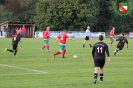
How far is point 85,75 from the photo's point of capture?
18.0 m

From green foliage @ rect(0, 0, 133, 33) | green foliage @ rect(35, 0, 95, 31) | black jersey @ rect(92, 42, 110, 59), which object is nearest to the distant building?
green foliage @ rect(35, 0, 95, 31)

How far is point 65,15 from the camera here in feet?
283

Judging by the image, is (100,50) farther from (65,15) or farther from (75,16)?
(75,16)

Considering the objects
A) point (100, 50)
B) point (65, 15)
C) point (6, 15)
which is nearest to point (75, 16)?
point (65, 15)

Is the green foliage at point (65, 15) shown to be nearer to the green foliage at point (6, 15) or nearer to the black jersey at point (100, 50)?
the green foliage at point (6, 15)

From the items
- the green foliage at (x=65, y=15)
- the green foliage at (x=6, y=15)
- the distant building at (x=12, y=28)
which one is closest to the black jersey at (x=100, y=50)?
the distant building at (x=12, y=28)

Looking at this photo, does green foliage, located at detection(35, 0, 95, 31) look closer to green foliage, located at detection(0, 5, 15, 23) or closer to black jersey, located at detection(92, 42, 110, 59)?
green foliage, located at detection(0, 5, 15, 23)

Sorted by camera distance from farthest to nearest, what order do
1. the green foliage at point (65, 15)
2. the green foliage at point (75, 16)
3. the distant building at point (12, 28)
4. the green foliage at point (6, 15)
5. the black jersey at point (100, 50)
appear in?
the green foliage at point (6, 15)
the green foliage at point (75, 16)
the green foliage at point (65, 15)
the distant building at point (12, 28)
the black jersey at point (100, 50)

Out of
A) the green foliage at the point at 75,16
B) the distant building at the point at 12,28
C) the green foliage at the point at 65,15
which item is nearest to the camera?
the distant building at the point at 12,28

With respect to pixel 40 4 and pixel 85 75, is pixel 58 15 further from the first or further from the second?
pixel 85 75

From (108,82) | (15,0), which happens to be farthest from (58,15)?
(108,82)

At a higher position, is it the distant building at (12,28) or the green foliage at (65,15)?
the green foliage at (65,15)

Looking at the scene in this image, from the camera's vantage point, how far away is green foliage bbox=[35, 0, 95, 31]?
8681 centimetres

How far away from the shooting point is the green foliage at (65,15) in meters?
86.8
